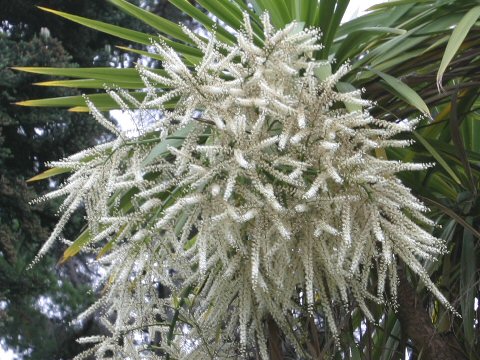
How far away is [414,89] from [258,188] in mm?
1063

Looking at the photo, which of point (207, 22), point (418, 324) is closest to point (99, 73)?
point (207, 22)

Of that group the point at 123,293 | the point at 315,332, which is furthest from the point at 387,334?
the point at 123,293

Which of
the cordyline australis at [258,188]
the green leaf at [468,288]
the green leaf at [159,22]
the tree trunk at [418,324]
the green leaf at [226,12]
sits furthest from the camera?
the green leaf at [159,22]

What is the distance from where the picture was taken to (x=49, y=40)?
6.28m

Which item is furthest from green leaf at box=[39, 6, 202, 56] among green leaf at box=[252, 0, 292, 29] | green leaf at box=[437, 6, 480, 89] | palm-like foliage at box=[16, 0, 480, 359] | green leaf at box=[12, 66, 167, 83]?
green leaf at box=[437, 6, 480, 89]

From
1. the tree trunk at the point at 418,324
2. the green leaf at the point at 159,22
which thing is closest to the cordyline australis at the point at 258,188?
the tree trunk at the point at 418,324

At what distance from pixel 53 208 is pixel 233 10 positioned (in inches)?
139

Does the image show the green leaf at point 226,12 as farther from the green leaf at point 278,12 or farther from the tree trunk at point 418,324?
the tree trunk at point 418,324

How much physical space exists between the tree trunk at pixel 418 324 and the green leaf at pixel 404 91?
519 mm

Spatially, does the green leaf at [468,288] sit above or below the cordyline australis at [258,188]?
below

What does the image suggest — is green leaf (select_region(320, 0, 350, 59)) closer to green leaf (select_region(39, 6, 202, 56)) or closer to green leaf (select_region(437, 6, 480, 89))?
green leaf (select_region(437, 6, 480, 89))

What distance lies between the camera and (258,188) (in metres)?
1.98

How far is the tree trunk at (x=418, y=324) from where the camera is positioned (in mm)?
2557

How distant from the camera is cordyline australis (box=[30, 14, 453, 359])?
2018 mm
